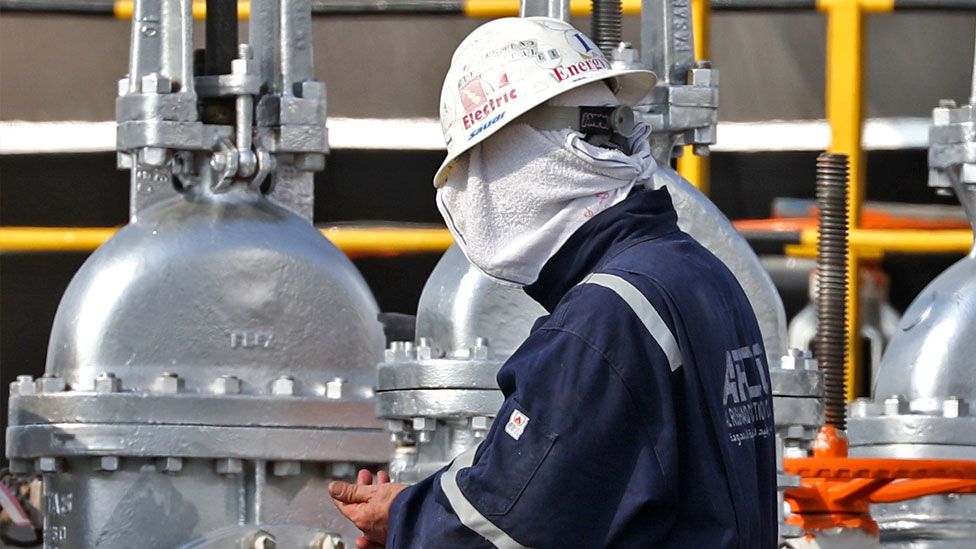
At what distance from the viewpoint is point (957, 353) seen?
4.11m

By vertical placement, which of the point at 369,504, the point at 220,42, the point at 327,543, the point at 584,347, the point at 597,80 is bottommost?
the point at 327,543

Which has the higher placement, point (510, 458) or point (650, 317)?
point (650, 317)

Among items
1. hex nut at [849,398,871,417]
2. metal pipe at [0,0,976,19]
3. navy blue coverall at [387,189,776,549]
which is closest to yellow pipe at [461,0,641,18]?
metal pipe at [0,0,976,19]

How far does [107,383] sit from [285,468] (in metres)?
0.33

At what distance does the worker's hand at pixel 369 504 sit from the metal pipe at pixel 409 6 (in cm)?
390

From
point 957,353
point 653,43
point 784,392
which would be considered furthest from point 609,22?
point 957,353

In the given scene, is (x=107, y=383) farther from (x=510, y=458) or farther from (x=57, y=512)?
(x=510, y=458)

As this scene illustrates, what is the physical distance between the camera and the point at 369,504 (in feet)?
8.38

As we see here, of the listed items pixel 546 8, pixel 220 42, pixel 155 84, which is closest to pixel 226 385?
pixel 155 84

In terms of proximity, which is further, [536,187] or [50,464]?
[50,464]

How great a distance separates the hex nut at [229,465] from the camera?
11.6 feet

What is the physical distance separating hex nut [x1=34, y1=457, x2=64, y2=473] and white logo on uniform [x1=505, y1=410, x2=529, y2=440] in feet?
4.85

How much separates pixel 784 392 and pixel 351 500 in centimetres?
119

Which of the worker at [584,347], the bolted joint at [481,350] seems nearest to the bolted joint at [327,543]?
the bolted joint at [481,350]
